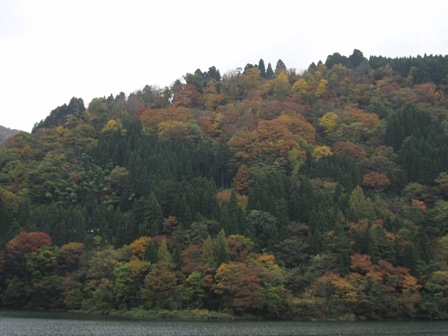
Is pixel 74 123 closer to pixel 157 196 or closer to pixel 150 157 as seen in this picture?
pixel 150 157

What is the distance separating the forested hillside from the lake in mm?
5807

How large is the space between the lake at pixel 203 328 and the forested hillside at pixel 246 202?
19.1 feet

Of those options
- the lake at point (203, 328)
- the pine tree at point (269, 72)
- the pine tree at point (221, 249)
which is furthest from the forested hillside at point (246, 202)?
the pine tree at point (269, 72)

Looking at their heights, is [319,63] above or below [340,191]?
above

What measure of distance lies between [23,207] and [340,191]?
139 feet

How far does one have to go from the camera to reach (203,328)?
1583 inches

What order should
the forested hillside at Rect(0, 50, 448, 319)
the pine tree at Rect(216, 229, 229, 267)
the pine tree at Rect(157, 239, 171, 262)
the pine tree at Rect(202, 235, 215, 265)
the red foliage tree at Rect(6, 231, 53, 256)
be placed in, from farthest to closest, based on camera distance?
the red foliage tree at Rect(6, 231, 53, 256), the pine tree at Rect(157, 239, 171, 262), the pine tree at Rect(202, 235, 215, 265), the pine tree at Rect(216, 229, 229, 267), the forested hillside at Rect(0, 50, 448, 319)

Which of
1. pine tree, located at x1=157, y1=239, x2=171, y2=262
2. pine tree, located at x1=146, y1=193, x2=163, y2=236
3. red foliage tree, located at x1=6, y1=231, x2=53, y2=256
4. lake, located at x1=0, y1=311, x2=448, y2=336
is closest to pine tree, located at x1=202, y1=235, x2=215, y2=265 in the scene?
Result: pine tree, located at x1=157, y1=239, x2=171, y2=262

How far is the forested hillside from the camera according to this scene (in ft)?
172

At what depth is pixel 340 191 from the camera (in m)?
69.8

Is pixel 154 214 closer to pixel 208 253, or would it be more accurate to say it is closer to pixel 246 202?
pixel 246 202

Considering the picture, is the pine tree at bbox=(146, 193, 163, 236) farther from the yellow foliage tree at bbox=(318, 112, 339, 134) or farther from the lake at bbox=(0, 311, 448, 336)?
the yellow foliage tree at bbox=(318, 112, 339, 134)

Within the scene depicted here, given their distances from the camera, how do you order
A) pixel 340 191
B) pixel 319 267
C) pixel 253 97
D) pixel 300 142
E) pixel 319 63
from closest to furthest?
1. pixel 319 267
2. pixel 340 191
3. pixel 300 142
4. pixel 253 97
5. pixel 319 63

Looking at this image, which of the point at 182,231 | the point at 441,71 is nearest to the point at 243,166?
the point at 182,231
